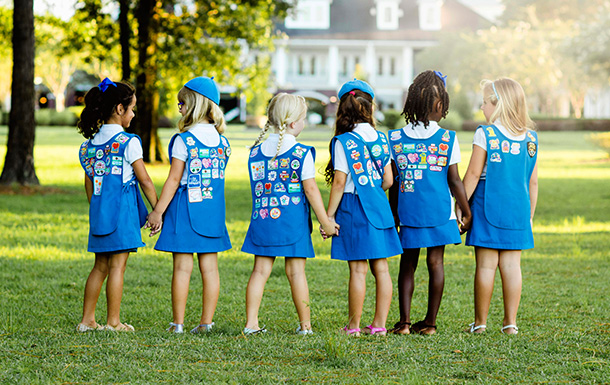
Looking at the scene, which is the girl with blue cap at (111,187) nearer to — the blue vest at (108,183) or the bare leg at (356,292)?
the blue vest at (108,183)

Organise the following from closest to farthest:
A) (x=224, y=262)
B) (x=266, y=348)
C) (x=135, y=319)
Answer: (x=266, y=348), (x=135, y=319), (x=224, y=262)

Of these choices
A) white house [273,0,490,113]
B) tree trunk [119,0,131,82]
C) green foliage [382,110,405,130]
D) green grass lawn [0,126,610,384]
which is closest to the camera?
green grass lawn [0,126,610,384]

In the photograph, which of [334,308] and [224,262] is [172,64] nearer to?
[224,262]

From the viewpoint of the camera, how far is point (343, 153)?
4.55 meters

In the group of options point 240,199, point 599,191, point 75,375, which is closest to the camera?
point 75,375

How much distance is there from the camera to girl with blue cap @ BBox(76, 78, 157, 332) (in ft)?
15.1

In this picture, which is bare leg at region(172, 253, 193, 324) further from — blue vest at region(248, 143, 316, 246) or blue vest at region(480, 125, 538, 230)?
blue vest at region(480, 125, 538, 230)

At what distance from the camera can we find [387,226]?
4551mm

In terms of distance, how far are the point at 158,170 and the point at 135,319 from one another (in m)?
14.5

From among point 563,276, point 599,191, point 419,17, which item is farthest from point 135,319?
point 419,17

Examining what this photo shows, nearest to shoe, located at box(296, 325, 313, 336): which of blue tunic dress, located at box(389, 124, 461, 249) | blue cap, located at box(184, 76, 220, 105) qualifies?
blue tunic dress, located at box(389, 124, 461, 249)

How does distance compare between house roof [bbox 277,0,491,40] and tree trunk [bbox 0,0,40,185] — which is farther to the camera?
house roof [bbox 277,0,491,40]

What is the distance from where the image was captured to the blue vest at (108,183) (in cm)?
461

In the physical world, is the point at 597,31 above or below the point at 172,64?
above
